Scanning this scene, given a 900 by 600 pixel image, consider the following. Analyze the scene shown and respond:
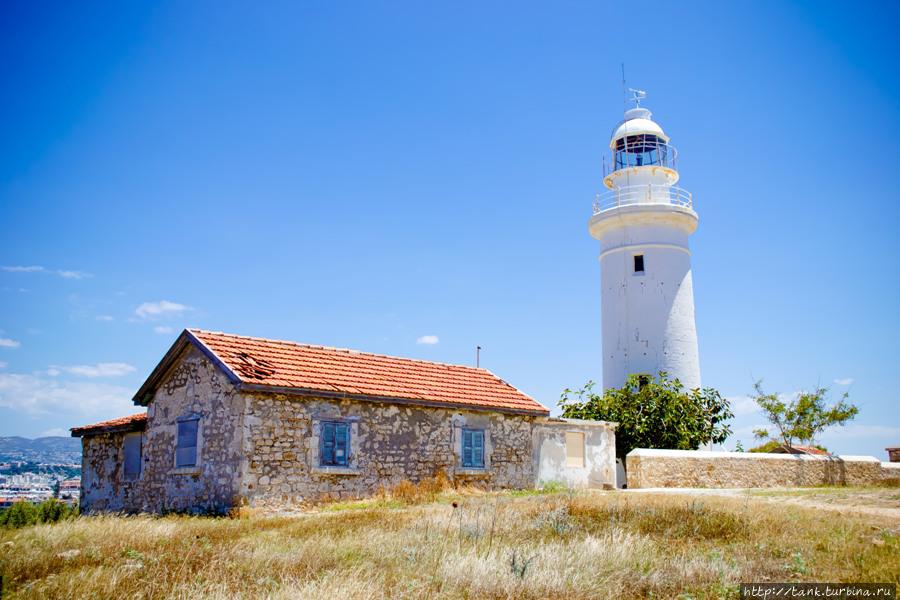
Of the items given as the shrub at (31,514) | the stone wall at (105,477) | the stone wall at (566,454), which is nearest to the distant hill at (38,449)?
the stone wall at (105,477)

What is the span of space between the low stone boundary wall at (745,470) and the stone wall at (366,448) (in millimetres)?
3117

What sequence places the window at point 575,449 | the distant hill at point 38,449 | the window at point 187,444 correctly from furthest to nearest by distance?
the distant hill at point 38,449, the window at point 575,449, the window at point 187,444

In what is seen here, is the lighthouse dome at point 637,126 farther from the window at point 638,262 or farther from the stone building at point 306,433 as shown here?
the stone building at point 306,433

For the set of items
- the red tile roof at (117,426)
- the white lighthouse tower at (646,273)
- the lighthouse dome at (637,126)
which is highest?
the lighthouse dome at (637,126)

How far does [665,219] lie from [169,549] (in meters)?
21.2

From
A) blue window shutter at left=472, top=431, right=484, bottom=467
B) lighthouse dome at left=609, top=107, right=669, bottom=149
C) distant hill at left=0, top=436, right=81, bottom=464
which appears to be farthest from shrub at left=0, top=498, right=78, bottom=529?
distant hill at left=0, top=436, right=81, bottom=464

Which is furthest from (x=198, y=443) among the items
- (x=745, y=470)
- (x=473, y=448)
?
(x=745, y=470)

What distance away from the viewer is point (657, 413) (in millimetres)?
23859

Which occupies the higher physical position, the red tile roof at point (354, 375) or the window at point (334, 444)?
the red tile roof at point (354, 375)

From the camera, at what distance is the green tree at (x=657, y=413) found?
23719mm

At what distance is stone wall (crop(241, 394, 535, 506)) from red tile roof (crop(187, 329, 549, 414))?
33cm

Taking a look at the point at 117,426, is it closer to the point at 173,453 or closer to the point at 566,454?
the point at 173,453

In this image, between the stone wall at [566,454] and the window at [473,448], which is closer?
the window at [473,448]

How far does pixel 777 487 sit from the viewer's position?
849 inches
